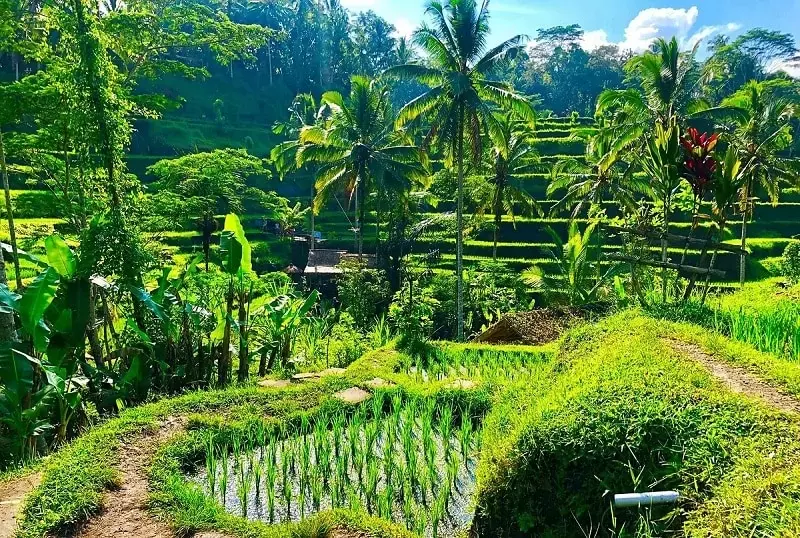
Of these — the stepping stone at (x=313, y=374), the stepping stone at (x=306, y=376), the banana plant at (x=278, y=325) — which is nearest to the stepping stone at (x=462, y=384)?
the stepping stone at (x=313, y=374)

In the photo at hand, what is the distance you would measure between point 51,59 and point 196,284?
428cm

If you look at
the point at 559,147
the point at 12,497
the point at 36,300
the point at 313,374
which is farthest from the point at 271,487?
the point at 559,147

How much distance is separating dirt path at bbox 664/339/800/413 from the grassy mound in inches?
5.8

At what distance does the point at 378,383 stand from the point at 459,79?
947cm

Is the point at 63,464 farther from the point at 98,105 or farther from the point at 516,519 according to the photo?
the point at 98,105

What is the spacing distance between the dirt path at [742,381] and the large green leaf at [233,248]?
4616 millimetres

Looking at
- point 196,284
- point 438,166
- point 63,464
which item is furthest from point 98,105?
point 438,166

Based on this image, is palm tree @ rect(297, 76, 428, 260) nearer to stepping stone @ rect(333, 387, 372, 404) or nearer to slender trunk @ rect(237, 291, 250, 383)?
slender trunk @ rect(237, 291, 250, 383)

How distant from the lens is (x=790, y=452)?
7.68 ft

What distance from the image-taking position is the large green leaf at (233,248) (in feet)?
21.2

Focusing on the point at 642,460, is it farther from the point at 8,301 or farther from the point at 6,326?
the point at 6,326

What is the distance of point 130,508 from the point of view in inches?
152

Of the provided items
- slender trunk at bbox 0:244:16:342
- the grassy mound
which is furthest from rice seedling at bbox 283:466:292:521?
slender trunk at bbox 0:244:16:342

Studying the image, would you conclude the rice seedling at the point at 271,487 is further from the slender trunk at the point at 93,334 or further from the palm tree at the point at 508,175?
the palm tree at the point at 508,175
